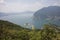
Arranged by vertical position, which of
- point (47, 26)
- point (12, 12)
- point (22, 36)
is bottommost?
point (22, 36)

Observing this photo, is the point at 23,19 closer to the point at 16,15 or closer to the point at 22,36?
the point at 16,15

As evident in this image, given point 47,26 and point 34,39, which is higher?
point 47,26

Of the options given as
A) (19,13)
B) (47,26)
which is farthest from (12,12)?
(47,26)

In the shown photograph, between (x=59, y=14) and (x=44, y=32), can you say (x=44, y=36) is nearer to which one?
(x=44, y=32)

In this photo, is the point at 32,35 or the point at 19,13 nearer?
the point at 32,35

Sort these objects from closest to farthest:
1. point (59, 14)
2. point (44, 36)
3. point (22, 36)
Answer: point (44, 36)
point (22, 36)
point (59, 14)

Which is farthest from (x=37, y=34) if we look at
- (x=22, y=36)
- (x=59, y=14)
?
(x=59, y=14)

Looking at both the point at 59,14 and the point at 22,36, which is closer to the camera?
the point at 22,36

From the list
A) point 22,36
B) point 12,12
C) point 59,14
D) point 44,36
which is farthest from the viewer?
point 59,14

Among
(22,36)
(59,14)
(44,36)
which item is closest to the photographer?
(44,36)
